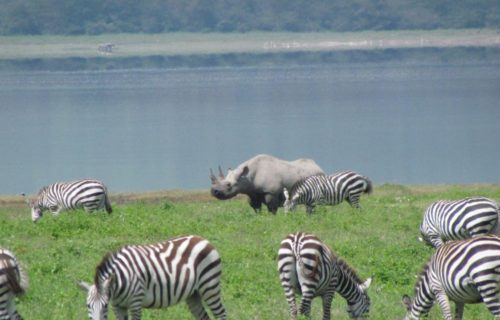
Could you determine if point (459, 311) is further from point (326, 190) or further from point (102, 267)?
point (326, 190)

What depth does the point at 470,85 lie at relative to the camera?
363 ft

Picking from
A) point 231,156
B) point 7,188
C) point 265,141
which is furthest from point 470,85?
Answer: point 7,188

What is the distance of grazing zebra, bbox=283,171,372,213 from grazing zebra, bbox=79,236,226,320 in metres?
11.6

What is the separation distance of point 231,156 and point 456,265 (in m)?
42.4

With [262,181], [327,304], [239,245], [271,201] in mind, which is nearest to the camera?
[327,304]

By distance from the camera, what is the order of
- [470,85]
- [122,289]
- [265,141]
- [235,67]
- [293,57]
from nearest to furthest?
[122,289] < [265,141] < [470,85] < [235,67] < [293,57]

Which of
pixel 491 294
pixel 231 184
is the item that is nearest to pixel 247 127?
pixel 231 184

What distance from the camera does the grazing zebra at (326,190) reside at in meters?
23.8

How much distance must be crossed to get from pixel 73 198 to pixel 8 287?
36.2ft

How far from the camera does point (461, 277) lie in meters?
11.7

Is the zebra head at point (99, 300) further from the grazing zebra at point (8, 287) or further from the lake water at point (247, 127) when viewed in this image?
the lake water at point (247, 127)

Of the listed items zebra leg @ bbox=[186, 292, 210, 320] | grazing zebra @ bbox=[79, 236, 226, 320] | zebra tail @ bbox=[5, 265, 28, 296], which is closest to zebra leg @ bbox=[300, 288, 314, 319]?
grazing zebra @ bbox=[79, 236, 226, 320]

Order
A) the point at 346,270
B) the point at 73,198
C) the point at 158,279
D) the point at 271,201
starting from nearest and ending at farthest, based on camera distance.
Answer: the point at 158,279 → the point at 346,270 → the point at 73,198 → the point at 271,201

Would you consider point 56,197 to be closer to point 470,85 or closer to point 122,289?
point 122,289
